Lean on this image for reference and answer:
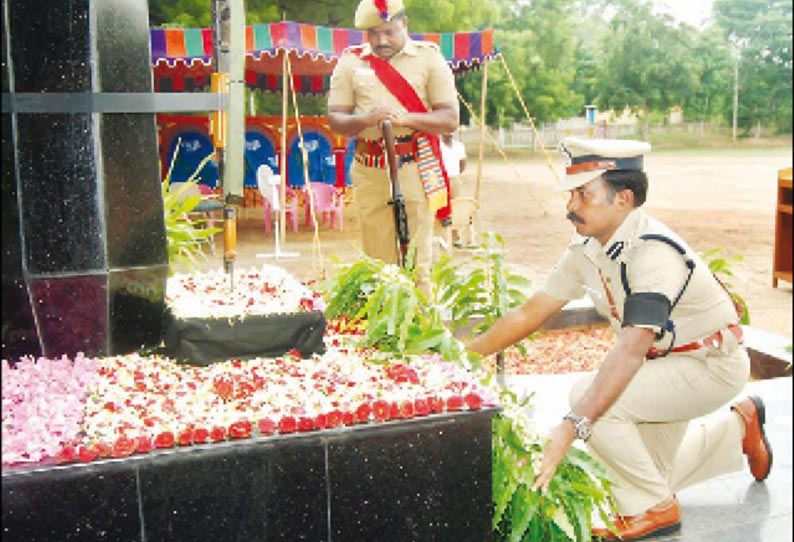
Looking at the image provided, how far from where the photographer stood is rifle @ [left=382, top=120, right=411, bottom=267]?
4891 mm

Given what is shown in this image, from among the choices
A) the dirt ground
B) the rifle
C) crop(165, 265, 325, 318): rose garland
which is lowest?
the dirt ground

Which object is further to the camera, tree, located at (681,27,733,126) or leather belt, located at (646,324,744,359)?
tree, located at (681,27,733,126)

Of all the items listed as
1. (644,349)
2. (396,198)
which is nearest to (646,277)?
(644,349)

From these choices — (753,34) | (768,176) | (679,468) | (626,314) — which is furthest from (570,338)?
(768,176)

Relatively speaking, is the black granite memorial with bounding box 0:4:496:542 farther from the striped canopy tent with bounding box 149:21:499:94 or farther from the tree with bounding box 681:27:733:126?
the tree with bounding box 681:27:733:126

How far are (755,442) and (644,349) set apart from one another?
935 mm

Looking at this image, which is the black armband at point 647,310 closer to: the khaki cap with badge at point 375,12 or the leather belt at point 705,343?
the leather belt at point 705,343

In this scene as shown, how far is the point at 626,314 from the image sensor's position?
2.97 m

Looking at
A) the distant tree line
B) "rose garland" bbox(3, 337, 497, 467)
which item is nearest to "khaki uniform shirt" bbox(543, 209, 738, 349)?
"rose garland" bbox(3, 337, 497, 467)

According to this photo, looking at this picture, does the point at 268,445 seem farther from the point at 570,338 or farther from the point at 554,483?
the point at 570,338

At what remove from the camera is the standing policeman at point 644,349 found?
2971mm

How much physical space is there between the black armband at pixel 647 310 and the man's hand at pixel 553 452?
40 cm

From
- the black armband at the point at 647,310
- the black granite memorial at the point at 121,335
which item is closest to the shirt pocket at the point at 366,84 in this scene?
the black granite memorial at the point at 121,335

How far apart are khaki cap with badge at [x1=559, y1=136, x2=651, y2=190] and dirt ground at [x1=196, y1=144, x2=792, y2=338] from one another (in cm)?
130
